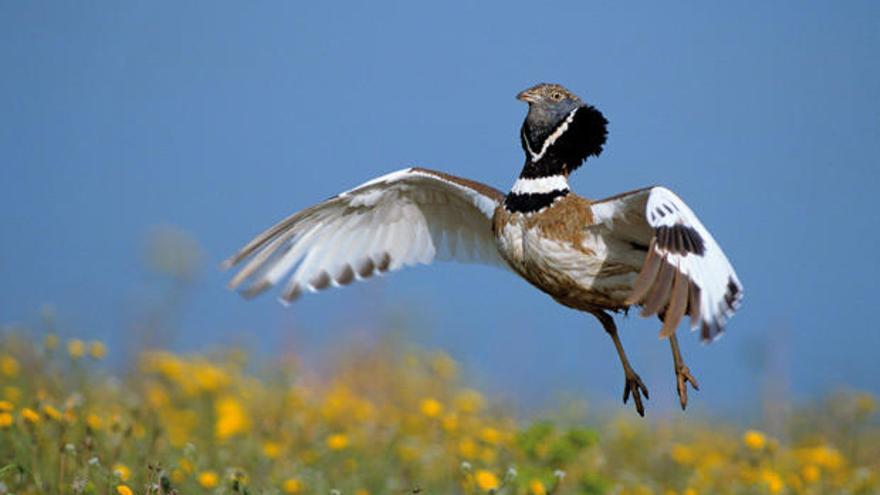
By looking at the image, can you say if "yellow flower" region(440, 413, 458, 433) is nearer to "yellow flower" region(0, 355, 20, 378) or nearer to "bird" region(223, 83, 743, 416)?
"bird" region(223, 83, 743, 416)

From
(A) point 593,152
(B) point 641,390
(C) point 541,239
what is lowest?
(B) point 641,390

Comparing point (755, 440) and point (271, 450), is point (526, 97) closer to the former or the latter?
point (755, 440)

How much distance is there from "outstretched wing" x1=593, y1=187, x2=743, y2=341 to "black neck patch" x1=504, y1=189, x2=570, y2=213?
0.58m

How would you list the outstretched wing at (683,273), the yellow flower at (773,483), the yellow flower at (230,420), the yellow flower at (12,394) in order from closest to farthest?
the outstretched wing at (683,273), the yellow flower at (773,483), the yellow flower at (230,420), the yellow flower at (12,394)

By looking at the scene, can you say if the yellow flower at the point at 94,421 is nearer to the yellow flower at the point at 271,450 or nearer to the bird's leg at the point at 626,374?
the yellow flower at the point at 271,450

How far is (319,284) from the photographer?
7125 millimetres

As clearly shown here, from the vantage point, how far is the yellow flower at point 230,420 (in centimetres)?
660

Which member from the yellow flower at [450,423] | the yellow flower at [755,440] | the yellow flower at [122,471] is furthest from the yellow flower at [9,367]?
the yellow flower at [755,440]

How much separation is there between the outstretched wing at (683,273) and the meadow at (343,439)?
89 centimetres

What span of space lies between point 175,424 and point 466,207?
6.73 feet

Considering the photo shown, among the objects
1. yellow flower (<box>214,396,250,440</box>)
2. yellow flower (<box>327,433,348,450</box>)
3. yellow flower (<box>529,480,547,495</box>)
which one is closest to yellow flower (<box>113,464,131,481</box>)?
yellow flower (<box>214,396,250,440</box>)

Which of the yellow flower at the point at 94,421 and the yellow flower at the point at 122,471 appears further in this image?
the yellow flower at the point at 94,421

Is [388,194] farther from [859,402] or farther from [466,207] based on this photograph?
[859,402]

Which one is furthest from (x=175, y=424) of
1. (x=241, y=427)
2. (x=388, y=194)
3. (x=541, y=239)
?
(x=541, y=239)
